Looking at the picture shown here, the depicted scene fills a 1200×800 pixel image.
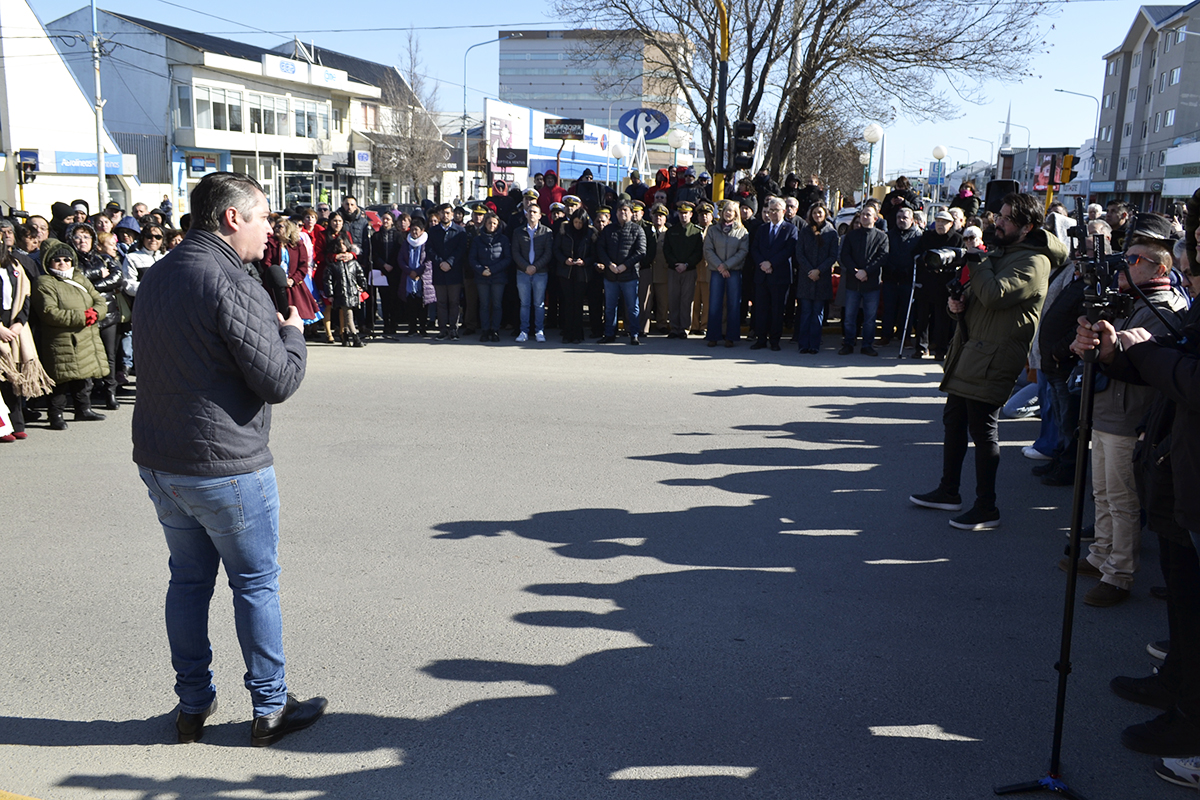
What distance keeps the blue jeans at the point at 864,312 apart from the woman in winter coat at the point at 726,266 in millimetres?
1522

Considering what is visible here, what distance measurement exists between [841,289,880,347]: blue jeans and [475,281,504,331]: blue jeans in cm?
499

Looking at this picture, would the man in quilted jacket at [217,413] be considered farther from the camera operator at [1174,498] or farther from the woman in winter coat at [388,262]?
the woman in winter coat at [388,262]

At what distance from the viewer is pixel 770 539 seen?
5.73 m

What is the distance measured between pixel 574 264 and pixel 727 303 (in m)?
2.26

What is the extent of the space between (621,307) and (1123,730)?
1230 centimetres

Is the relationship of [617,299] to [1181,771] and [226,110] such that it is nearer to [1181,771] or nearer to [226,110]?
[1181,771]

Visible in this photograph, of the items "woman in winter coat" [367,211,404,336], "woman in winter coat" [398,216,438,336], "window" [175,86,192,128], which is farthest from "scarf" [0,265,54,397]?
"window" [175,86,192,128]

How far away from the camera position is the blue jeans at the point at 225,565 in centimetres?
315

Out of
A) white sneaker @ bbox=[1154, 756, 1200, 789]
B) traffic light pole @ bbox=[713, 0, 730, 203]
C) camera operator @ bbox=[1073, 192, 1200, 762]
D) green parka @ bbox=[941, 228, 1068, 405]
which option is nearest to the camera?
camera operator @ bbox=[1073, 192, 1200, 762]

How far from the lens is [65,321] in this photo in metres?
8.11

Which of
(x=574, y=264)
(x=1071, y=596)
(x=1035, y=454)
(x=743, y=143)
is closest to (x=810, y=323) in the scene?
(x=574, y=264)

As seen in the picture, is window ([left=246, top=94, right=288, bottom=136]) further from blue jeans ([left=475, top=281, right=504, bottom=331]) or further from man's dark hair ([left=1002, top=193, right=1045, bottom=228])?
man's dark hair ([left=1002, top=193, right=1045, bottom=228])

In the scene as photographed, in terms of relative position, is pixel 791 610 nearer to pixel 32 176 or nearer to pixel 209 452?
pixel 209 452

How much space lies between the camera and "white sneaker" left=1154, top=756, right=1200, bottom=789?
3229 millimetres
